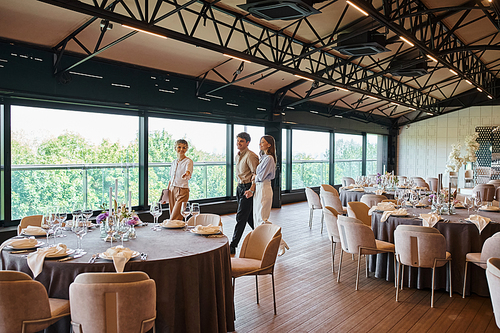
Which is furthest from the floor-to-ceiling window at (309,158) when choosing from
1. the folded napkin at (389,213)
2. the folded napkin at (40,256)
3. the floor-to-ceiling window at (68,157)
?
the folded napkin at (40,256)

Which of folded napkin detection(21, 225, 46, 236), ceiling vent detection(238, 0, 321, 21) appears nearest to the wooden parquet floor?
folded napkin detection(21, 225, 46, 236)

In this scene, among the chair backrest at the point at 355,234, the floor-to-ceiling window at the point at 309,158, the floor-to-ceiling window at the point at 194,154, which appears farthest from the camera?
the floor-to-ceiling window at the point at 309,158

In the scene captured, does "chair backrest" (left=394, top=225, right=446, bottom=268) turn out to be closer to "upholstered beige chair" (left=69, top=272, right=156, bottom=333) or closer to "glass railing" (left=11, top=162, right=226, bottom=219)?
"upholstered beige chair" (left=69, top=272, right=156, bottom=333)

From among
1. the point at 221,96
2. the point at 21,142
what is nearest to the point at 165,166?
the point at 221,96

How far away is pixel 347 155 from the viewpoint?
15656 millimetres

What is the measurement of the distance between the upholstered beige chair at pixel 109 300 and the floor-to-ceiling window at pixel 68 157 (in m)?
4.48

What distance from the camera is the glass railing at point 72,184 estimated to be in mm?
6113

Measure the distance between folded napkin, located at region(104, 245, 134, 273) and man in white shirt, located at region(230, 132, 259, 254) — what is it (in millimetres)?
2766

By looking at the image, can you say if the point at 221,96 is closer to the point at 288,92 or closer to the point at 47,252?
the point at 288,92

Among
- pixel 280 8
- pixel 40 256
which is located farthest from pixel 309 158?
pixel 40 256

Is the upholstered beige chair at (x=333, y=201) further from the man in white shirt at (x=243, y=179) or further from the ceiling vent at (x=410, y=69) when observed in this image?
the ceiling vent at (x=410, y=69)

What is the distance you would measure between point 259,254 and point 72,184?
4.57 metres

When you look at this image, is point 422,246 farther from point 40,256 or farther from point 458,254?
point 40,256

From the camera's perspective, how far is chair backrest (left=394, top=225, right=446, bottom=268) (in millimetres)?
3768
